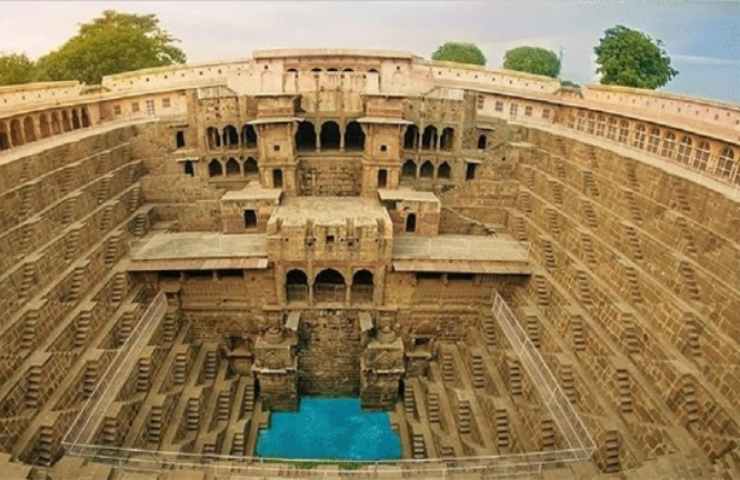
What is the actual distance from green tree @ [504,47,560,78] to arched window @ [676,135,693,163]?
38630 millimetres

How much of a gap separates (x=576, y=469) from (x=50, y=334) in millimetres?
17295

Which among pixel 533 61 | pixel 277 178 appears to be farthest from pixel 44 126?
pixel 533 61

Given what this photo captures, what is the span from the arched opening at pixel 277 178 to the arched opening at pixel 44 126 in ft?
50.2

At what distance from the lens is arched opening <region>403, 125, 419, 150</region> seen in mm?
30578

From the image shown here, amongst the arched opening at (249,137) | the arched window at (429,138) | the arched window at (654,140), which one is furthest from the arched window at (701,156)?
the arched opening at (249,137)

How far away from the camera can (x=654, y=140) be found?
2795 centimetres

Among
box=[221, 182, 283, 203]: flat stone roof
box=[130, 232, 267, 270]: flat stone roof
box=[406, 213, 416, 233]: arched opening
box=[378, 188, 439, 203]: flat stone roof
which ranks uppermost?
box=[378, 188, 439, 203]: flat stone roof

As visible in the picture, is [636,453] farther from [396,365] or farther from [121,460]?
[121,460]

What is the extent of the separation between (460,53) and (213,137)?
146 ft

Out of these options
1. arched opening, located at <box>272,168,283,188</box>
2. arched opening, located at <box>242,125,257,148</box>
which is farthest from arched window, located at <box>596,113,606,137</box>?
arched opening, located at <box>242,125,257,148</box>

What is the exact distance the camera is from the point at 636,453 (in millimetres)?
13641

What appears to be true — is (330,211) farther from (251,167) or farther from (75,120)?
(75,120)

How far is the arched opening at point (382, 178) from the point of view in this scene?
2816 centimetres

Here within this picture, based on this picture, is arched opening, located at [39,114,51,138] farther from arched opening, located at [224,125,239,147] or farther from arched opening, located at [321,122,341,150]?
arched opening, located at [321,122,341,150]
